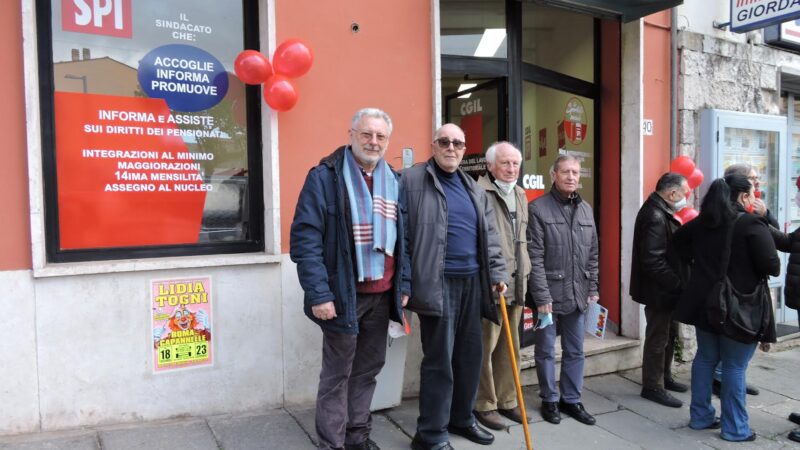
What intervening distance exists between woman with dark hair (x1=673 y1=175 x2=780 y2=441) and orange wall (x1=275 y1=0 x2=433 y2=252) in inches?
75.7

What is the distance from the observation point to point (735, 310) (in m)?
3.54

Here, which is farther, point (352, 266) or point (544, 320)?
point (544, 320)

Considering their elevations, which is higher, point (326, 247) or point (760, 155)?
point (760, 155)

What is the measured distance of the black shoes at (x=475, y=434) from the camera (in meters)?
3.50

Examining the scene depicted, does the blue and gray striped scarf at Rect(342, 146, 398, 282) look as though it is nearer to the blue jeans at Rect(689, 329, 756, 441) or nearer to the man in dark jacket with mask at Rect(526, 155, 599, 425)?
the man in dark jacket with mask at Rect(526, 155, 599, 425)

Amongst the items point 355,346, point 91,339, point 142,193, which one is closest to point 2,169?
point 142,193

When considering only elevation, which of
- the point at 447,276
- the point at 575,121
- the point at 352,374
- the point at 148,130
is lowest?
the point at 352,374

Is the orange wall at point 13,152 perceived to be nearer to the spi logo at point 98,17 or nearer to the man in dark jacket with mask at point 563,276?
the spi logo at point 98,17

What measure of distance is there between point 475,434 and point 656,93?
366cm

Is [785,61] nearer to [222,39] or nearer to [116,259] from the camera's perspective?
[222,39]

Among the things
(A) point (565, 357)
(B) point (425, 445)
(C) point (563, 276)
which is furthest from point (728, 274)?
(B) point (425, 445)

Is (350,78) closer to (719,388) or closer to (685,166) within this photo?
(685,166)

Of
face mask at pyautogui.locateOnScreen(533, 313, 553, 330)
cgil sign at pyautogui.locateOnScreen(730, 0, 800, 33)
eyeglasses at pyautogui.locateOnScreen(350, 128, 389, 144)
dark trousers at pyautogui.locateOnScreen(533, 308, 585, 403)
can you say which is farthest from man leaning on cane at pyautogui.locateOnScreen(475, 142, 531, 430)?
cgil sign at pyautogui.locateOnScreen(730, 0, 800, 33)

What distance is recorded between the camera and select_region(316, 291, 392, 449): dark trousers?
304 centimetres
